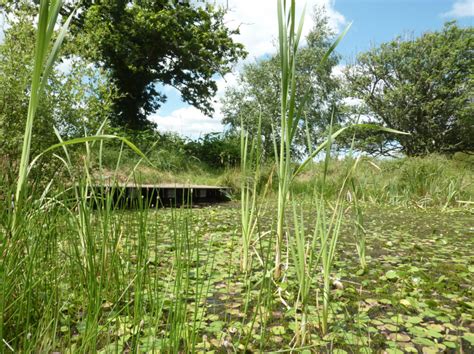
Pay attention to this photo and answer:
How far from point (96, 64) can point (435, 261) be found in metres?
12.1

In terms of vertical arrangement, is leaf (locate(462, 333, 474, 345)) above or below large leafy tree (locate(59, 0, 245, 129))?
below

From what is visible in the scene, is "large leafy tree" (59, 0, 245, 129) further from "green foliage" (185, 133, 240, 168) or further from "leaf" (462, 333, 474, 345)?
"leaf" (462, 333, 474, 345)

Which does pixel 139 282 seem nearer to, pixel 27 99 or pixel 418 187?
pixel 27 99

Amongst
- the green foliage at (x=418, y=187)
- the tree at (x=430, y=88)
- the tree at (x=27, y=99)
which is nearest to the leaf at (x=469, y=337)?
the tree at (x=27, y=99)

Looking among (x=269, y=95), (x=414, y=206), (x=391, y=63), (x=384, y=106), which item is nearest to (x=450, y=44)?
(x=391, y=63)

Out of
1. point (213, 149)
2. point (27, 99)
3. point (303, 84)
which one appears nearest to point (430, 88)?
point (303, 84)

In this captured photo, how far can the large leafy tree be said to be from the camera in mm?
11000

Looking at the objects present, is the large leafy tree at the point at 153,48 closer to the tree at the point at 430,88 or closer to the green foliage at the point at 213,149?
the green foliage at the point at 213,149

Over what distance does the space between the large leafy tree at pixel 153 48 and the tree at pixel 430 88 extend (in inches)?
313

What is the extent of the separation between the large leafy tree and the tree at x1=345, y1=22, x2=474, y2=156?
794cm

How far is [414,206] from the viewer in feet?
17.0

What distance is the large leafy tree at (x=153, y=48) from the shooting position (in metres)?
11.0

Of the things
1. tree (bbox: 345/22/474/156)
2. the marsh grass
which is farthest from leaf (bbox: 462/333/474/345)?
tree (bbox: 345/22/474/156)

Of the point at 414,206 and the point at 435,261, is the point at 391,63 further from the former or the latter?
the point at 435,261
